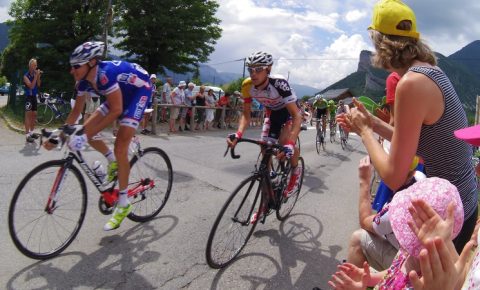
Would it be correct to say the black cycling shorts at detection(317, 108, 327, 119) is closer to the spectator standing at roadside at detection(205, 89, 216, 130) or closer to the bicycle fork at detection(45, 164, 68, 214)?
the spectator standing at roadside at detection(205, 89, 216, 130)

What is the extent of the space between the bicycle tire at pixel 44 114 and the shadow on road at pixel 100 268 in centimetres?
1004

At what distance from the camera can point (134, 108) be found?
4.27m

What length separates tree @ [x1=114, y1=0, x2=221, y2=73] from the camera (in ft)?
83.4

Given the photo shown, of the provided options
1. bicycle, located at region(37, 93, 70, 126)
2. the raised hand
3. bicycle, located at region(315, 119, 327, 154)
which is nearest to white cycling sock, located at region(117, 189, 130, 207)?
the raised hand

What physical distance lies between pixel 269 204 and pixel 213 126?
43.8 ft

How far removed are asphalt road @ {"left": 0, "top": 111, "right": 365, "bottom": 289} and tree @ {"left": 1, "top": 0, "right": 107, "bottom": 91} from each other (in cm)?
1560

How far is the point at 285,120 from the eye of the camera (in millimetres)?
5484

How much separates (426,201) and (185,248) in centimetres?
292

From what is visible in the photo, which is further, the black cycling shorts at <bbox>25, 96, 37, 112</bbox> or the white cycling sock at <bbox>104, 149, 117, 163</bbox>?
the black cycling shorts at <bbox>25, 96, 37, 112</bbox>

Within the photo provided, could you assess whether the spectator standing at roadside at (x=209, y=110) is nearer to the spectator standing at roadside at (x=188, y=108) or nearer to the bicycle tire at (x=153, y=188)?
the spectator standing at roadside at (x=188, y=108)

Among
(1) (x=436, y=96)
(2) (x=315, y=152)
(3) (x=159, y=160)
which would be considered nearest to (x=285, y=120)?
(3) (x=159, y=160)

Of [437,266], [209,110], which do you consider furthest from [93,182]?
[209,110]

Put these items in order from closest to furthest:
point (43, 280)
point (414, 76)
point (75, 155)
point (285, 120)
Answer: point (414, 76)
point (43, 280)
point (75, 155)
point (285, 120)

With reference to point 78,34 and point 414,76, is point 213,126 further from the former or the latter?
point 414,76
